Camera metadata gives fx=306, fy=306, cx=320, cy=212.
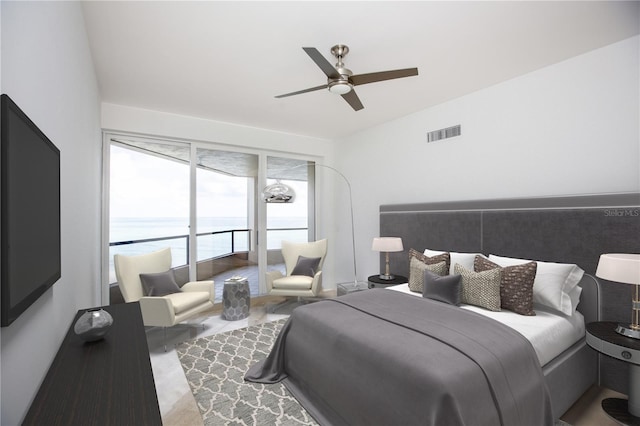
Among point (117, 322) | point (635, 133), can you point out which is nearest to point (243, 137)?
point (117, 322)

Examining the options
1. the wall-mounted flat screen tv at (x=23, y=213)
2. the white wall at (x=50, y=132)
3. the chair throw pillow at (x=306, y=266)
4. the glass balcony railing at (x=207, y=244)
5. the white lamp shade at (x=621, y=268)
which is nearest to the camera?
the wall-mounted flat screen tv at (x=23, y=213)

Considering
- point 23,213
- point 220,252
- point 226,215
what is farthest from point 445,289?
point 220,252

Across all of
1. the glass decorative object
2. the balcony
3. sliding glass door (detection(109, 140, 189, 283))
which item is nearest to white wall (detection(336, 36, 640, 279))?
the balcony

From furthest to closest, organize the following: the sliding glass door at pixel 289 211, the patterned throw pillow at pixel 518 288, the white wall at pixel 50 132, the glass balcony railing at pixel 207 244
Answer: the sliding glass door at pixel 289 211, the glass balcony railing at pixel 207 244, the patterned throw pillow at pixel 518 288, the white wall at pixel 50 132

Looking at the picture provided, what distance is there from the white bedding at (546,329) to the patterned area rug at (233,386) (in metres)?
1.59

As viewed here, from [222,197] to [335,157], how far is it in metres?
2.19

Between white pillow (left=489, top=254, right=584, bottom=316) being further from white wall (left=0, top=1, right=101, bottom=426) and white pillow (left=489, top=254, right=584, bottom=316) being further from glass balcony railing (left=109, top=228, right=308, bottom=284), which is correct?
glass balcony railing (left=109, top=228, right=308, bottom=284)

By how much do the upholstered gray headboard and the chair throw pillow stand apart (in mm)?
1499

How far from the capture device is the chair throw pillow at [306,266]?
4.64 metres

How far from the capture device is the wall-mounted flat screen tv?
82 centimetres

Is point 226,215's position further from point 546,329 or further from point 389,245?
point 546,329

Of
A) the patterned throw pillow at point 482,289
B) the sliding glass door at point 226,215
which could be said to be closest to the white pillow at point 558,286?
the patterned throw pillow at point 482,289

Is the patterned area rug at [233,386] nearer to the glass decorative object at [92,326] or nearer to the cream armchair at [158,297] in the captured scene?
the cream armchair at [158,297]

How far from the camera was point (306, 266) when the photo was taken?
4.66m
